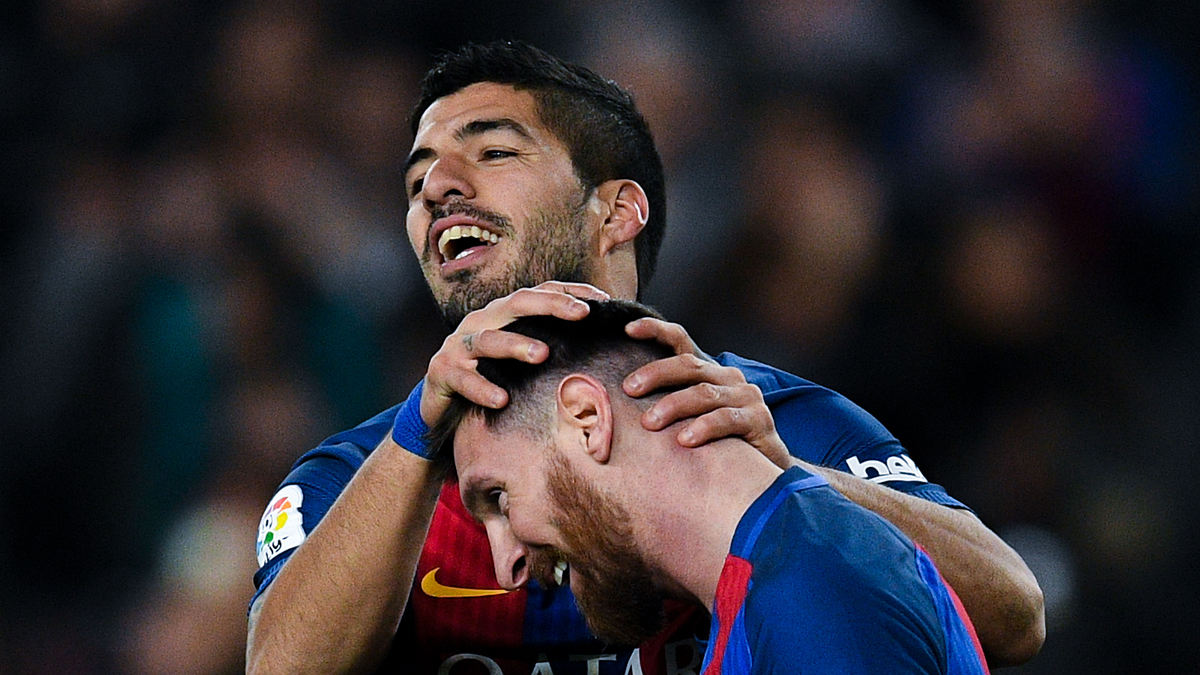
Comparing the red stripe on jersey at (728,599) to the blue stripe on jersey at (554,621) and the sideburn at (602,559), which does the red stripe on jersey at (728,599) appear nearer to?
the sideburn at (602,559)

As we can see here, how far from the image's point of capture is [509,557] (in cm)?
183

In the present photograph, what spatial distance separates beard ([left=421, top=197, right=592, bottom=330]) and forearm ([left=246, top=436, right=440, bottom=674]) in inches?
25.4

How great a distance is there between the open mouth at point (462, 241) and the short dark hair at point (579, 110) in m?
0.30

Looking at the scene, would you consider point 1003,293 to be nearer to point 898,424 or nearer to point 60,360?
point 898,424

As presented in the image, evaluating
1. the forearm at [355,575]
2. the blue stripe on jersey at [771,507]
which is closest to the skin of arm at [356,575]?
the forearm at [355,575]

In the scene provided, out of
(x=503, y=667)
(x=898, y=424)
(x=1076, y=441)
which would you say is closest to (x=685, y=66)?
(x=898, y=424)

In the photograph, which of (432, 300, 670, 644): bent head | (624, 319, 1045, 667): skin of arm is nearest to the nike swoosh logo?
(432, 300, 670, 644): bent head

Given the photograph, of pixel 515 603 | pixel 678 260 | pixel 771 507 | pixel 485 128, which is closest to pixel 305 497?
pixel 515 603

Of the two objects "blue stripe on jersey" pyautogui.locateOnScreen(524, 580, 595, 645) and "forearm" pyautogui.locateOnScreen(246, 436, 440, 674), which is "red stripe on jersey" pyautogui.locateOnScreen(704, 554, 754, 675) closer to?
"forearm" pyautogui.locateOnScreen(246, 436, 440, 674)

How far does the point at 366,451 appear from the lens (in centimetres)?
268

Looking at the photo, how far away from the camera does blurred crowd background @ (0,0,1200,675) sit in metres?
4.11

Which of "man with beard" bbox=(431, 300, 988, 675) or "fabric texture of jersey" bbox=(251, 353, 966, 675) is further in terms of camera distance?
"fabric texture of jersey" bbox=(251, 353, 966, 675)

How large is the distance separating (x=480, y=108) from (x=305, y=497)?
0.97m

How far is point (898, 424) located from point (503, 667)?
213 cm
